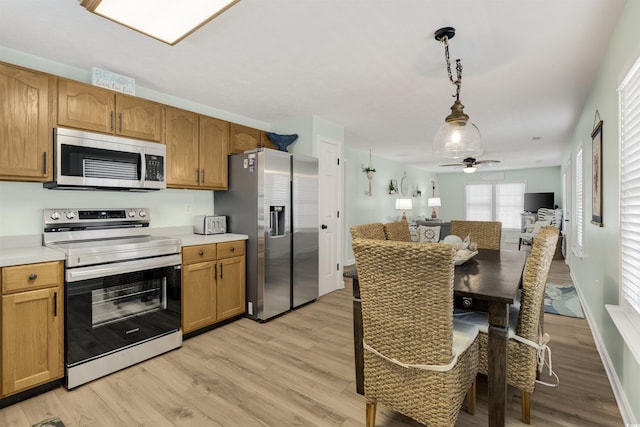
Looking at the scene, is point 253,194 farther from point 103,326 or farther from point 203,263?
point 103,326

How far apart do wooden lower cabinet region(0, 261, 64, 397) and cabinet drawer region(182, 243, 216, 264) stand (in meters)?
0.89

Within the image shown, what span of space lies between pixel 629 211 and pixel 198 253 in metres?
3.11

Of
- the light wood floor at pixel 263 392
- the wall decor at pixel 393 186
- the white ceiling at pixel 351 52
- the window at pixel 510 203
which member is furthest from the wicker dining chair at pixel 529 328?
the window at pixel 510 203

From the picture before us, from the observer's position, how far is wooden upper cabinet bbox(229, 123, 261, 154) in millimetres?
3572

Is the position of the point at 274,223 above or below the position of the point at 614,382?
above

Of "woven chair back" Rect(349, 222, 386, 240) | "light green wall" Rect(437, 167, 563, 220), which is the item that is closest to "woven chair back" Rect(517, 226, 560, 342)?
"woven chair back" Rect(349, 222, 386, 240)

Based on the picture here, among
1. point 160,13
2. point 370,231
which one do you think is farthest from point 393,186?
point 160,13

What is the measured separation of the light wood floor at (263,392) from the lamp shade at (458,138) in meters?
1.61

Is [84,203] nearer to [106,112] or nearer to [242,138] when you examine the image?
[106,112]

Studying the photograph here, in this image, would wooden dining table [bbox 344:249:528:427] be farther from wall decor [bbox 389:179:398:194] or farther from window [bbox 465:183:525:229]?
window [bbox 465:183:525:229]

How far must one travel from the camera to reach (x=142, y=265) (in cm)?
246

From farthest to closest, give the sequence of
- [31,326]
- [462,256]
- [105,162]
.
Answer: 1. [105,162]
2. [462,256]
3. [31,326]

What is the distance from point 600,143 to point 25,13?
4098mm

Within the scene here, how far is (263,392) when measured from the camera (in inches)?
81.7
